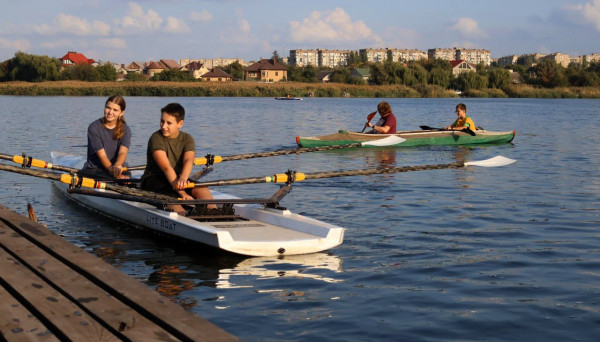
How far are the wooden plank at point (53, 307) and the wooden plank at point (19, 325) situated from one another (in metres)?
0.05

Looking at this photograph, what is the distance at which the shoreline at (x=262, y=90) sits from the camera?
254 ft

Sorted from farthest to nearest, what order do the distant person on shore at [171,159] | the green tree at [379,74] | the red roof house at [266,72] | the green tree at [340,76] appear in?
the red roof house at [266,72] → the green tree at [340,76] → the green tree at [379,74] → the distant person on shore at [171,159]

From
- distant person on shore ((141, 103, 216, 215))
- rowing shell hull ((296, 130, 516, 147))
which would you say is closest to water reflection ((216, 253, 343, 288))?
distant person on shore ((141, 103, 216, 215))

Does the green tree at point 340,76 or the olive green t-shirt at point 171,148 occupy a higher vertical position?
the green tree at point 340,76

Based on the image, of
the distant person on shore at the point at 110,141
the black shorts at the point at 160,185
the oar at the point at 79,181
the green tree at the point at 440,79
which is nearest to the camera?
the oar at the point at 79,181

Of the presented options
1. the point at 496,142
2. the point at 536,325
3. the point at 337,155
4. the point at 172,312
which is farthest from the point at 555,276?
the point at 496,142

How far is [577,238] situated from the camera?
31.6ft

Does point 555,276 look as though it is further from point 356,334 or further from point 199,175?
point 199,175

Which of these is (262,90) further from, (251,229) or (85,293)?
(85,293)

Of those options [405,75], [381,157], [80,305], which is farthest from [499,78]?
[80,305]

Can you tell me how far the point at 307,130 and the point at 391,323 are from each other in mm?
25916

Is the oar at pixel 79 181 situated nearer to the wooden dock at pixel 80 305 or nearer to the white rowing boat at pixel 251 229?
the white rowing boat at pixel 251 229

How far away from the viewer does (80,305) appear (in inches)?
176

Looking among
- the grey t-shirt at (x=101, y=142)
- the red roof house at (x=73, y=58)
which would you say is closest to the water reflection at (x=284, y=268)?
the grey t-shirt at (x=101, y=142)
